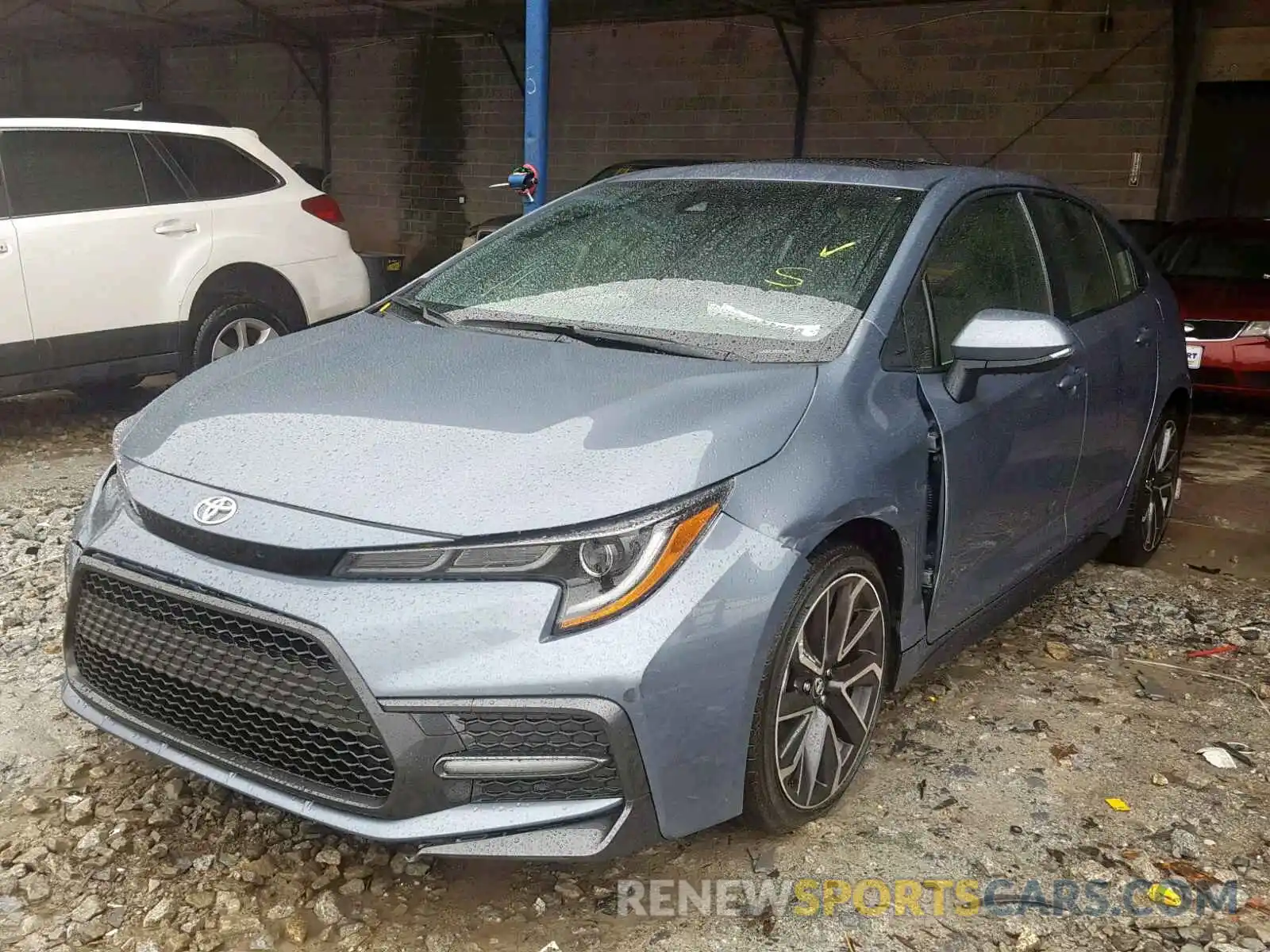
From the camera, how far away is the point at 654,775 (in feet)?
6.86

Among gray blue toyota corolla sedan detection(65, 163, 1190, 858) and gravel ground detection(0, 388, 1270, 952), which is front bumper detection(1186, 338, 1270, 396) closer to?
gravel ground detection(0, 388, 1270, 952)

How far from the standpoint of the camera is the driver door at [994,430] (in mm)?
2883

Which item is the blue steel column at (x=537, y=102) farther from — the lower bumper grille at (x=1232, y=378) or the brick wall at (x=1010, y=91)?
the brick wall at (x=1010, y=91)

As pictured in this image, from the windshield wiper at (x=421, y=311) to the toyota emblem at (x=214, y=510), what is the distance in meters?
0.98

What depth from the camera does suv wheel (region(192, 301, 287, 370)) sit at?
6070mm

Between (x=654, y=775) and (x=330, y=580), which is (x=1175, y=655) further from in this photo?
(x=330, y=580)

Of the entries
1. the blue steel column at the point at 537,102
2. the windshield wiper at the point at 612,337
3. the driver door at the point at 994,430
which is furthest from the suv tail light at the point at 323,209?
the driver door at the point at 994,430

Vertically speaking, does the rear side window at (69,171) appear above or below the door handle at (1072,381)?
above

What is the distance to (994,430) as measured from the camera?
3008 millimetres

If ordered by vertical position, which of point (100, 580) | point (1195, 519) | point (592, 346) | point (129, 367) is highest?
point (592, 346)

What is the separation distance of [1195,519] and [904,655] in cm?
327

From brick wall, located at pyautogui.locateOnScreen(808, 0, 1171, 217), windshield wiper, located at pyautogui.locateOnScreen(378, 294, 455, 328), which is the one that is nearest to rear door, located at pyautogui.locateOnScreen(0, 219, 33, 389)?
windshield wiper, located at pyautogui.locateOnScreen(378, 294, 455, 328)

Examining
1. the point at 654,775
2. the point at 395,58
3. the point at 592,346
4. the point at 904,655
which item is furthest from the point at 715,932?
the point at 395,58

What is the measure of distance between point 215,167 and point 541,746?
5.19 m
